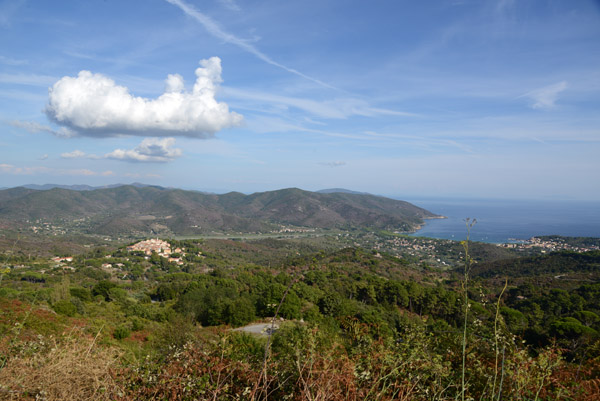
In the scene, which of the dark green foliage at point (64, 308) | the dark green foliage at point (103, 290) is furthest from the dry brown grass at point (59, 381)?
the dark green foliage at point (103, 290)

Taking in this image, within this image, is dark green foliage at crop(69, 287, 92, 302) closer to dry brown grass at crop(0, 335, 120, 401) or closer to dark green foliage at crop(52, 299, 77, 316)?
dark green foliage at crop(52, 299, 77, 316)

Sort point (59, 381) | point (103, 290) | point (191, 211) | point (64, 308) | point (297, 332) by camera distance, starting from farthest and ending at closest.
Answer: point (191, 211)
point (103, 290)
point (64, 308)
point (297, 332)
point (59, 381)

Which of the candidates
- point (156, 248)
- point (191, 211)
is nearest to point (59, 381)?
point (156, 248)

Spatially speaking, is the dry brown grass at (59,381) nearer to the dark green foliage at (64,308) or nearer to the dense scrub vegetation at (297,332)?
the dense scrub vegetation at (297,332)

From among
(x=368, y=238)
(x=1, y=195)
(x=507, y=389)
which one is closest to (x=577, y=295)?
(x=507, y=389)

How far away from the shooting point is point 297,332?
190 inches

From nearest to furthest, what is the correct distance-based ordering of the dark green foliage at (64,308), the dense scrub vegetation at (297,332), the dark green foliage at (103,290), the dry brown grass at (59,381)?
the dry brown grass at (59,381)
the dense scrub vegetation at (297,332)
the dark green foliage at (64,308)
the dark green foliage at (103,290)

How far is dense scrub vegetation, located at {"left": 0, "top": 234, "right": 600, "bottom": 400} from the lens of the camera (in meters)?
2.54

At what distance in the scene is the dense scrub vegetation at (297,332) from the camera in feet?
8.32

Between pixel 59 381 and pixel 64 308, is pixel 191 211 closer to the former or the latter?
pixel 64 308

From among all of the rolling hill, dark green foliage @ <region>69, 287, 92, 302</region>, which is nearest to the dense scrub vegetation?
dark green foliage @ <region>69, 287, 92, 302</region>

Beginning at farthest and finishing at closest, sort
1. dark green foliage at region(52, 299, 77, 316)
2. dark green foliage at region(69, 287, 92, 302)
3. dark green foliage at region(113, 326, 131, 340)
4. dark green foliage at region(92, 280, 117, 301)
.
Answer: dark green foliage at region(92, 280, 117, 301)
dark green foliage at region(69, 287, 92, 302)
dark green foliage at region(52, 299, 77, 316)
dark green foliage at region(113, 326, 131, 340)

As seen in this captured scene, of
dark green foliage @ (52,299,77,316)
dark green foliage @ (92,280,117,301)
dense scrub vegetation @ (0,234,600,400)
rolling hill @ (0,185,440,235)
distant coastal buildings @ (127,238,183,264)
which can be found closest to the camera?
dense scrub vegetation @ (0,234,600,400)

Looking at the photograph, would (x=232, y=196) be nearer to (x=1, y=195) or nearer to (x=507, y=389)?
(x=1, y=195)
